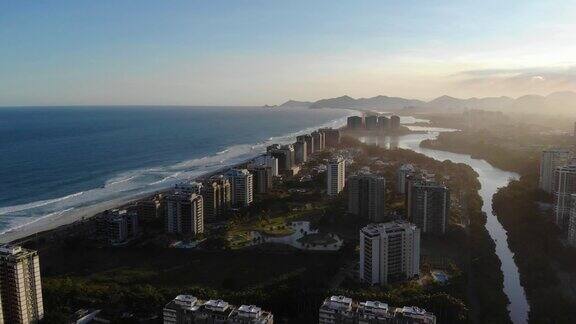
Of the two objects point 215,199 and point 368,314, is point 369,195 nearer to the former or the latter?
point 215,199

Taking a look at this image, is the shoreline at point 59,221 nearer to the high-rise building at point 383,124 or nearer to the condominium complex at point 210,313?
the condominium complex at point 210,313

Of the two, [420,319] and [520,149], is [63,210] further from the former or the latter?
[520,149]

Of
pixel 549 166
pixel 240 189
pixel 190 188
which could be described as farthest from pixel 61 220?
pixel 549 166

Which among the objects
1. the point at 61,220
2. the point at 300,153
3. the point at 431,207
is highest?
the point at 431,207

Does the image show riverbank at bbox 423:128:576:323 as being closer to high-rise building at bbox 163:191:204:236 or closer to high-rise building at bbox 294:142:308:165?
high-rise building at bbox 163:191:204:236

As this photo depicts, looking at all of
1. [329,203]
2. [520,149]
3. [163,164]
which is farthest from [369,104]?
[329,203]

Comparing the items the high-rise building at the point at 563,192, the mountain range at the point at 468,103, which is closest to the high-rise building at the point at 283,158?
the high-rise building at the point at 563,192
